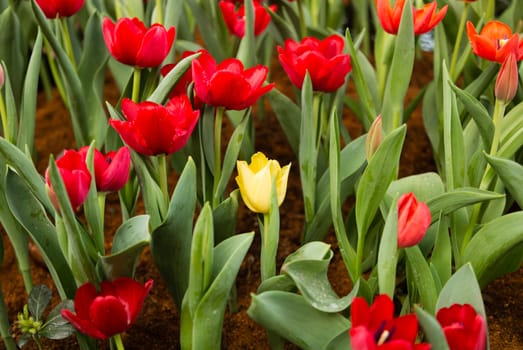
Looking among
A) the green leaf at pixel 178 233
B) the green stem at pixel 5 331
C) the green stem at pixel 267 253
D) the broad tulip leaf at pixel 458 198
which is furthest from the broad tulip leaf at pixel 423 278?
the green stem at pixel 5 331

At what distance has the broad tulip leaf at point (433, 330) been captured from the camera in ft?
2.35

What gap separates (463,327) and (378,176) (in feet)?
0.80

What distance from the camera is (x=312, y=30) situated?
156 cm

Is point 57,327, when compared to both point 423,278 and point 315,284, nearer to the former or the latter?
point 315,284

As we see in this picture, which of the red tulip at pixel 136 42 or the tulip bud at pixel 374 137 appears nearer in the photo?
the tulip bud at pixel 374 137

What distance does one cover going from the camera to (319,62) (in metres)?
1.10

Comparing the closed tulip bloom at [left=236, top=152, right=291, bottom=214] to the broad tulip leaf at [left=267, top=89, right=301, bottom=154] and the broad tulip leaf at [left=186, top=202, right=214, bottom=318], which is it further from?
the broad tulip leaf at [left=267, top=89, right=301, bottom=154]

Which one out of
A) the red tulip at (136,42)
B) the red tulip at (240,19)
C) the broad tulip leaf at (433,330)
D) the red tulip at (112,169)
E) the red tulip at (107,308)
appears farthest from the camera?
the red tulip at (240,19)

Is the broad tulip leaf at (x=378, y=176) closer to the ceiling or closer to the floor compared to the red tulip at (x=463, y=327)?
closer to the ceiling

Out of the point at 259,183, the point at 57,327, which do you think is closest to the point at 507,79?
the point at 259,183

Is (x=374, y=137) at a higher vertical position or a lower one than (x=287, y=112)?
higher

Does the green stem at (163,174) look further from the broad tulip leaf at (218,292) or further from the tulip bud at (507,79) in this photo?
the tulip bud at (507,79)

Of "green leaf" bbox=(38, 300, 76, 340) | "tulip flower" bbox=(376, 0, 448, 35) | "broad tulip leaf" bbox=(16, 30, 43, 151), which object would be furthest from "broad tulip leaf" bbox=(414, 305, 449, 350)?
"broad tulip leaf" bbox=(16, 30, 43, 151)

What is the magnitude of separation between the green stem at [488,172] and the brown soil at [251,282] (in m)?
0.17
